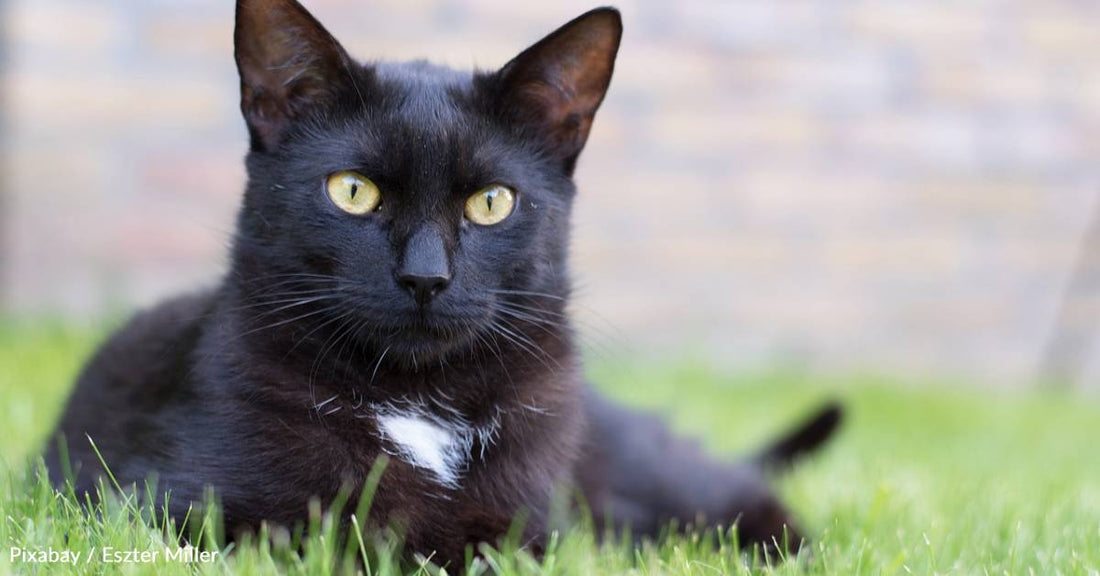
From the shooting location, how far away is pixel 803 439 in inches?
111

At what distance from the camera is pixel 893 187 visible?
5.00 meters

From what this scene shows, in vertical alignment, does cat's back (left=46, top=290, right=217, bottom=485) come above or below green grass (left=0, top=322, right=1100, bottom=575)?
above

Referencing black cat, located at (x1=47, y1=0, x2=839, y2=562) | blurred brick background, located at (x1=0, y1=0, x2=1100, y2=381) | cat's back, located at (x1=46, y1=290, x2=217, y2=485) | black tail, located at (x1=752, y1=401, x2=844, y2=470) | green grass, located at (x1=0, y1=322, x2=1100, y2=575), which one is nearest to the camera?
green grass, located at (x1=0, y1=322, x2=1100, y2=575)

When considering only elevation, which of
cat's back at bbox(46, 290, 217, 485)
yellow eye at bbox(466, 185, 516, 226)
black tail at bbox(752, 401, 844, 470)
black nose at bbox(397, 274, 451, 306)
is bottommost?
black tail at bbox(752, 401, 844, 470)

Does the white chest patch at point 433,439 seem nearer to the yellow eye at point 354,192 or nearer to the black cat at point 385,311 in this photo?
the black cat at point 385,311

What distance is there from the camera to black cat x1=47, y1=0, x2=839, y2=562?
1681mm

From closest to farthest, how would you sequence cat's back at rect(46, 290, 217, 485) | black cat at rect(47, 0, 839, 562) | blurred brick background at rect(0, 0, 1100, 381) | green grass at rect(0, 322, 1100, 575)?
1. green grass at rect(0, 322, 1100, 575)
2. black cat at rect(47, 0, 839, 562)
3. cat's back at rect(46, 290, 217, 485)
4. blurred brick background at rect(0, 0, 1100, 381)

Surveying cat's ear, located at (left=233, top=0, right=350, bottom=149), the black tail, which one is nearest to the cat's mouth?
cat's ear, located at (left=233, top=0, right=350, bottom=149)

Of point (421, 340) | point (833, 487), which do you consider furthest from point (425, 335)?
point (833, 487)

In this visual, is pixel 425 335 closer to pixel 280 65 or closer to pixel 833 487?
pixel 280 65

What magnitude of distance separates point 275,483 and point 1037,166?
462cm

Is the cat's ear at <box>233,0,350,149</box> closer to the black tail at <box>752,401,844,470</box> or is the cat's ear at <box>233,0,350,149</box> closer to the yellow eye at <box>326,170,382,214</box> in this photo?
the yellow eye at <box>326,170,382,214</box>

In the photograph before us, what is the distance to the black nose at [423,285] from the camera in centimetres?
163

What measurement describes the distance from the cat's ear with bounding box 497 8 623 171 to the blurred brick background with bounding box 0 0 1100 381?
7.13ft
